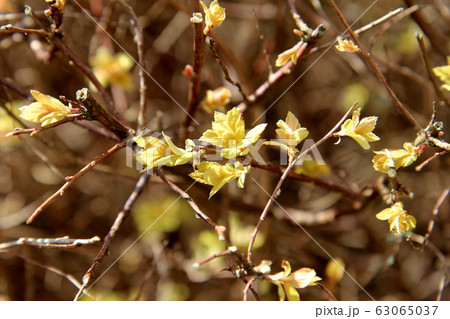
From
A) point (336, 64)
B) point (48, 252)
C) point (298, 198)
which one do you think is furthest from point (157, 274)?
point (336, 64)

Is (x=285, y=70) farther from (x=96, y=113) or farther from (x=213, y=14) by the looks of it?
(x=96, y=113)

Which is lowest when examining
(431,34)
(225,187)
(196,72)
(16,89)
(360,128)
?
(225,187)

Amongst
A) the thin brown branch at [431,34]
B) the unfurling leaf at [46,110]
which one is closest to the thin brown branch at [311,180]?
the unfurling leaf at [46,110]

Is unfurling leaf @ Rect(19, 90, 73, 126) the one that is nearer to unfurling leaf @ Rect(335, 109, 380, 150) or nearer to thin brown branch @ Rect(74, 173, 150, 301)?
thin brown branch @ Rect(74, 173, 150, 301)

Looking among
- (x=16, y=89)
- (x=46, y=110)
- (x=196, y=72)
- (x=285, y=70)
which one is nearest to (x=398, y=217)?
(x=285, y=70)

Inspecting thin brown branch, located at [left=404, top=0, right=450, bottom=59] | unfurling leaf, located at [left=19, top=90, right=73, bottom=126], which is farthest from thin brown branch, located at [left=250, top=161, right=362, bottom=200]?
thin brown branch, located at [left=404, top=0, right=450, bottom=59]

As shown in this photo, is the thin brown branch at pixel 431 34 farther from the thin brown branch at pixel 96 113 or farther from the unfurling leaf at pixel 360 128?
the thin brown branch at pixel 96 113

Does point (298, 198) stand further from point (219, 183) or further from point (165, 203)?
point (219, 183)
